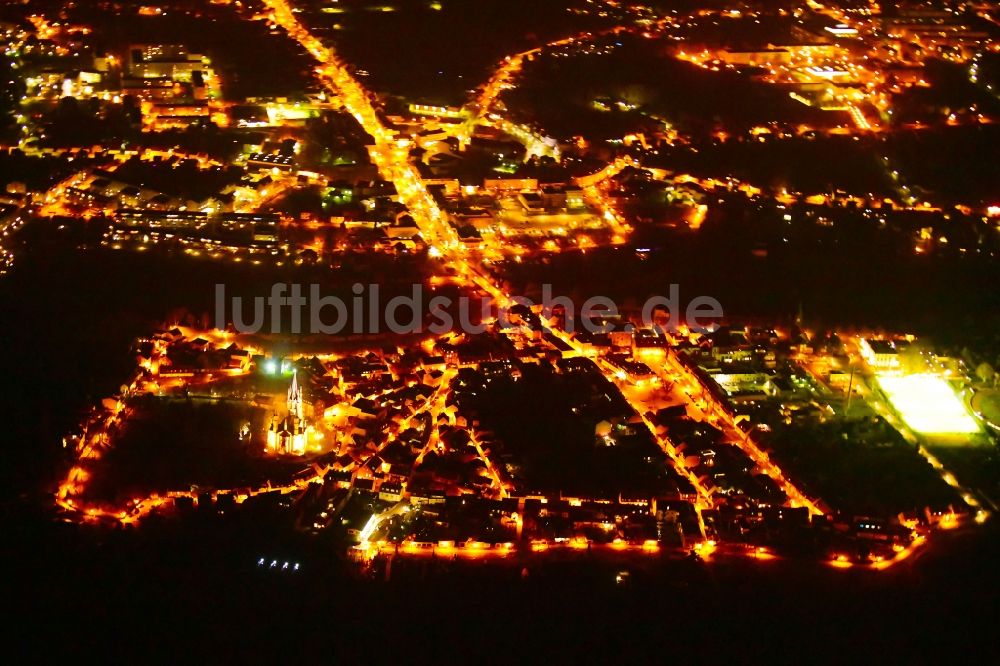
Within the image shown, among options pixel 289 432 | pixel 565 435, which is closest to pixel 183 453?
pixel 289 432

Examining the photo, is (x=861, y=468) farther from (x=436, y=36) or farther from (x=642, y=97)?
(x=436, y=36)

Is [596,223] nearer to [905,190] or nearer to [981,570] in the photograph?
[905,190]

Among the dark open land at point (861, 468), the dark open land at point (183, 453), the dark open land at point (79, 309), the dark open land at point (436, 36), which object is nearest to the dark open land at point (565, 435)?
the dark open land at point (861, 468)

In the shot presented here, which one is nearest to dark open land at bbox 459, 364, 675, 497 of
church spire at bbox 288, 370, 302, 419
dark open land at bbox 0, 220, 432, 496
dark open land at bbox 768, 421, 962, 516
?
dark open land at bbox 768, 421, 962, 516

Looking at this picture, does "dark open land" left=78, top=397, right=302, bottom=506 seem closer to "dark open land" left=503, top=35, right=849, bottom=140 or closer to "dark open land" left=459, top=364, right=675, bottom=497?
"dark open land" left=459, top=364, right=675, bottom=497

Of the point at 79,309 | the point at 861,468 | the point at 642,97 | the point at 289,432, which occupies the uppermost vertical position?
the point at 642,97

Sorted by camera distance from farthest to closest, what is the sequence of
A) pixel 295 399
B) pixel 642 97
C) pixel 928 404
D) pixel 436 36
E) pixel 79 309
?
pixel 436 36 → pixel 642 97 → pixel 79 309 → pixel 928 404 → pixel 295 399
